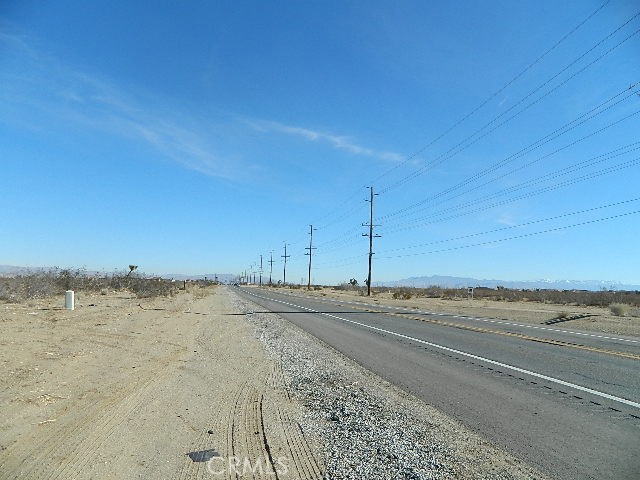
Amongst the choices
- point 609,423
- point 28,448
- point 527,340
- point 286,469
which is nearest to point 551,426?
point 609,423

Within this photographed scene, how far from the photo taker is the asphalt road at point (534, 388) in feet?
18.8

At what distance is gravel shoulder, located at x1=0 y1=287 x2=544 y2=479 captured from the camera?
16.9 ft

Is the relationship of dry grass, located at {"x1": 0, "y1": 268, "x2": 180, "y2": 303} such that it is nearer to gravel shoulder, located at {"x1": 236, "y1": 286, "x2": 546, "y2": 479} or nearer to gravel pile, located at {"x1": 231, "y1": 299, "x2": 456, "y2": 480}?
gravel pile, located at {"x1": 231, "y1": 299, "x2": 456, "y2": 480}

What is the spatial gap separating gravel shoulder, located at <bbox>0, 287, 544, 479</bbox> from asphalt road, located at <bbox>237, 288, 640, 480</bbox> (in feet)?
1.65

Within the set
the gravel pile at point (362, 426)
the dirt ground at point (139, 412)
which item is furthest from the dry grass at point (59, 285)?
the gravel pile at point (362, 426)

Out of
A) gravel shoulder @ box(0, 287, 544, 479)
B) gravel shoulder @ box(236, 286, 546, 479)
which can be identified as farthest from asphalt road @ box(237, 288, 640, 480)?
gravel shoulder @ box(0, 287, 544, 479)

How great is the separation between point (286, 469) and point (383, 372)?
20.0 ft

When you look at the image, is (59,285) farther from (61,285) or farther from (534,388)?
(534,388)

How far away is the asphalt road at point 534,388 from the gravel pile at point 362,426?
70 cm

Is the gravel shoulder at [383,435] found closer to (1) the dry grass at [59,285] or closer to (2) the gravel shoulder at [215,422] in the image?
(2) the gravel shoulder at [215,422]

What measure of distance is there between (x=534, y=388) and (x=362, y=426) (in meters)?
4.09

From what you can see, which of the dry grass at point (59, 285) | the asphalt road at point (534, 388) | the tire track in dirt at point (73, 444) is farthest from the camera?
the dry grass at point (59, 285)

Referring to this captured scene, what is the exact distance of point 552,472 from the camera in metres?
5.11

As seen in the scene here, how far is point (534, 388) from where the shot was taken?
9.10m
